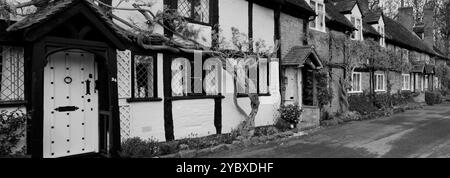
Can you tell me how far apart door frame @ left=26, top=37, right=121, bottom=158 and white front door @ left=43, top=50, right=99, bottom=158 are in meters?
0.22

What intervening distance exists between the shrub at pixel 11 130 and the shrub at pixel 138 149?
6.56ft

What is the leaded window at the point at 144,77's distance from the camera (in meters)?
9.09

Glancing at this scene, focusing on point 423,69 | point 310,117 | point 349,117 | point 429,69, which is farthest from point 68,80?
point 429,69

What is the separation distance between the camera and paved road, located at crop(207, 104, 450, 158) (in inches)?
358

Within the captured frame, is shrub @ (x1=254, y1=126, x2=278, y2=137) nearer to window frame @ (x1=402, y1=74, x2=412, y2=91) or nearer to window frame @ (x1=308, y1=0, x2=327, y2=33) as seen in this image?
window frame @ (x1=308, y1=0, x2=327, y2=33)

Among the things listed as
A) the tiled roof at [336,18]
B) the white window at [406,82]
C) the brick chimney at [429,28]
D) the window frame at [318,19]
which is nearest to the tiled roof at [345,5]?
the tiled roof at [336,18]

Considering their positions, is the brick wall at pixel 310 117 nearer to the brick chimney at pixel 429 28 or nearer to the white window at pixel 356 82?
the white window at pixel 356 82

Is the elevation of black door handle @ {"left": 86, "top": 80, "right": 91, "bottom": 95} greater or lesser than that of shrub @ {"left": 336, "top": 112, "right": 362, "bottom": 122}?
greater

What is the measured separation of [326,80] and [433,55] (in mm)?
25756

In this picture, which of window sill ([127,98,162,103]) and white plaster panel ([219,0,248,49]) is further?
white plaster panel ([219,0,248,49])

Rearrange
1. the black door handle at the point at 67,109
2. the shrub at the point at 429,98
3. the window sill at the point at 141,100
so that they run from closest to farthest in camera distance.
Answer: the black door handle at the point at 67,109, the window sill at the point at 141,100, the shrub at the point at 429,98

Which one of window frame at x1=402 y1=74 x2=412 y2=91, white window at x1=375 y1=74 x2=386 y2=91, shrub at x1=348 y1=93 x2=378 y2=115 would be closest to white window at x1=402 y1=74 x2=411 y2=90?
window frame at x1=402 y1=74 x2=412 y2=91

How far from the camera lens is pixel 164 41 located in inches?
377

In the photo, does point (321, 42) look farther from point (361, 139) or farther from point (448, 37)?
point (448, 37)
